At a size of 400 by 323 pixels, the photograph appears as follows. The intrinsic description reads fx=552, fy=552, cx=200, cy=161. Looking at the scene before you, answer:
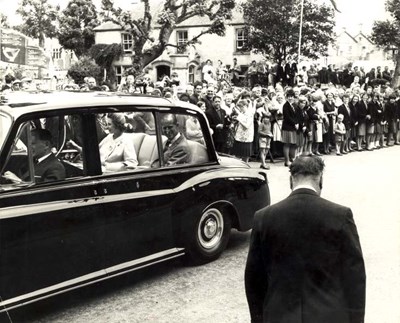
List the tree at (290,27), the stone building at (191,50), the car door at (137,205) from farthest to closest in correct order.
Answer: the stone building at (191,50)
the tree at (290,27)
the car door at (137,205)

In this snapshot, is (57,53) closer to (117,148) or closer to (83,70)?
(83,70)

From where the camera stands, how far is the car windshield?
4.42 metres

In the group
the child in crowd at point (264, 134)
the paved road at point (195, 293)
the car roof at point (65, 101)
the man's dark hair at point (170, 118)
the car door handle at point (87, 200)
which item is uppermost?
the car roof at point (65, 101)

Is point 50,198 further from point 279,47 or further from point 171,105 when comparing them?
point 279,47

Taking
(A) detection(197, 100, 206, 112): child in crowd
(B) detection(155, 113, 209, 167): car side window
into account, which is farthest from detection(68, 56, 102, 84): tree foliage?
(B) detection(155, 113, 209, 167): car side window

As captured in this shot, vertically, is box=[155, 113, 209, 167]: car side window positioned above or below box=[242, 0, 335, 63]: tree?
below

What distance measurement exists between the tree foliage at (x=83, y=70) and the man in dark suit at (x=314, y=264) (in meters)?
35.8

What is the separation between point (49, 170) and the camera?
4.73 meters

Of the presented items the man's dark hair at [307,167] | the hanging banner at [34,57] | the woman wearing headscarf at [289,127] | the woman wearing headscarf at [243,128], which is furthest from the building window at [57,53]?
the man's dark hair at [307,167]

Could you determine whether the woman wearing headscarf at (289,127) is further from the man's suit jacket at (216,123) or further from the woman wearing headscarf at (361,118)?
the woman wearing headscarf at (361,118)

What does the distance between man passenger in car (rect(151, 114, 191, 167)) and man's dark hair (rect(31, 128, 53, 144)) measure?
4.21ft

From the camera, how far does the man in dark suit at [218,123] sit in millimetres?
12541

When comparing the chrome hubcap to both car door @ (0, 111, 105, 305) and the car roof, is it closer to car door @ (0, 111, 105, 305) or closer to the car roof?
the car roof

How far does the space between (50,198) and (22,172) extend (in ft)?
1.05
